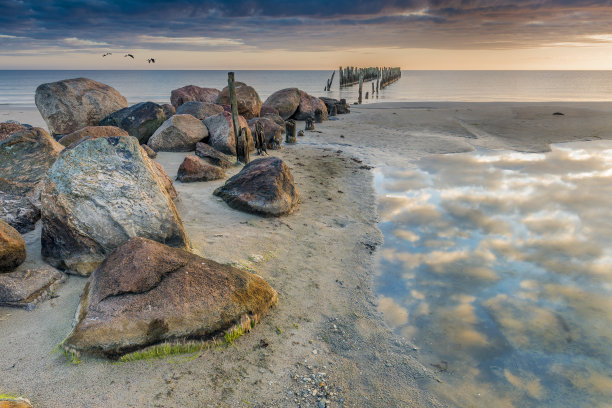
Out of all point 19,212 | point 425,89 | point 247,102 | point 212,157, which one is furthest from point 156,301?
point 425,89

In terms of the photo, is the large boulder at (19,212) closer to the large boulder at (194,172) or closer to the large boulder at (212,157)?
the large boulder at (194,172)

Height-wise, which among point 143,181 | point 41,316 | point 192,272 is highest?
point 143,181

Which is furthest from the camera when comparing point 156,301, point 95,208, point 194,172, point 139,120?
point 139,120

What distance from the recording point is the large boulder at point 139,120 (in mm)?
13570

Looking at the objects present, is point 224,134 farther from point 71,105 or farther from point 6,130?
point 71,105

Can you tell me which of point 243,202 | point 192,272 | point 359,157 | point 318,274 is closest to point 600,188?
point 359,157

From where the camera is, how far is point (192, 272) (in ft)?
14.3

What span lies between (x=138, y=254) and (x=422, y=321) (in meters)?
3.70

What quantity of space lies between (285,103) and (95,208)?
56.9ft

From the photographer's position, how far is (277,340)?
14.2 ft

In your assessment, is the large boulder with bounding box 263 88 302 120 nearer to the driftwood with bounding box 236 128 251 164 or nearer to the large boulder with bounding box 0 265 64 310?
the driftwood with bounding box 236 128 251 164

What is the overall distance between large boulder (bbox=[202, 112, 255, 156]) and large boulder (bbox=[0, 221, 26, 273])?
8.35 m

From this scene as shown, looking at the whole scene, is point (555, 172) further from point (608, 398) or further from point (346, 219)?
point (608, 398)

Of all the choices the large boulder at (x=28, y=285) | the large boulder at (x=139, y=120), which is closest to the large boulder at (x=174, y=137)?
the large boulder at (x=139, y=120)
